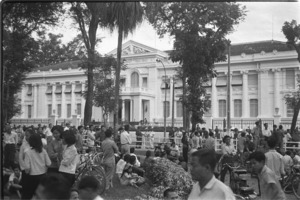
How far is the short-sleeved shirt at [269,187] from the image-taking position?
432 cm

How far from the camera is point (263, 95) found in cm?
3133

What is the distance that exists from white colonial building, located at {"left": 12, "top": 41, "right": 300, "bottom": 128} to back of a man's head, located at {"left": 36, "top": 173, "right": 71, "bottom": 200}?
15.0 ft

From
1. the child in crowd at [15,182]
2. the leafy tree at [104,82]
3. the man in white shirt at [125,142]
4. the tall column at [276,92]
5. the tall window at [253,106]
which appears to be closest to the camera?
the child in crowd at [15,182]

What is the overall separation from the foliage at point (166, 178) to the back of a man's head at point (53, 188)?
501 centimetres

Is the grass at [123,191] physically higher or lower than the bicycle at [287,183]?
lower

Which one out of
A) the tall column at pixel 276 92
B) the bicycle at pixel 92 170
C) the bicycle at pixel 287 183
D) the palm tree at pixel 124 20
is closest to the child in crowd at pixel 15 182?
the bicycle at pixel 92 170

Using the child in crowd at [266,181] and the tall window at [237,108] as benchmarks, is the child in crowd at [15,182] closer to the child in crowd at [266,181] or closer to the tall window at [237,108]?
the child in crowd at [266,181]

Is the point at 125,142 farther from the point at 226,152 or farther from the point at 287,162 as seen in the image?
the point at 287,162

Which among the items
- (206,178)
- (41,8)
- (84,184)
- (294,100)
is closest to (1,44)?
(41,8)

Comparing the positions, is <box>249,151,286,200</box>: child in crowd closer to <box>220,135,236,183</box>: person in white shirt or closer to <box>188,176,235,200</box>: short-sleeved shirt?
<box>188,176,235,200</box>: short-sleeved shirt

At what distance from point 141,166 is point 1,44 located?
18.1 feet

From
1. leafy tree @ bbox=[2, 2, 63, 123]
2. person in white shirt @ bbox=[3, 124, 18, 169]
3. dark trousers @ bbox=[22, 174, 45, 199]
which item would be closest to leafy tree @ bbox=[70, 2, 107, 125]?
leafy tree @ bbox=[2, 2, 63, 123]

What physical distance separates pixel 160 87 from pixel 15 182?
21.3 metres

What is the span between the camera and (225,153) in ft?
33.7
